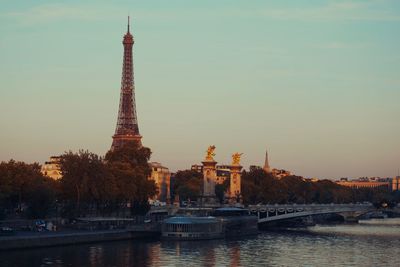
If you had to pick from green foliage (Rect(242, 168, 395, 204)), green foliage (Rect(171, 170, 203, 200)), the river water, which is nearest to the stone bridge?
the river water

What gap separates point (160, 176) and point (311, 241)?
8464 centimetres

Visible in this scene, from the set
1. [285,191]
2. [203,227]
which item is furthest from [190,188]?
[203,227]

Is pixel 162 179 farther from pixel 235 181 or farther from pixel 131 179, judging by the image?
pixel 131 179

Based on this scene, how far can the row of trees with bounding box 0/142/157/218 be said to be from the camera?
230ft

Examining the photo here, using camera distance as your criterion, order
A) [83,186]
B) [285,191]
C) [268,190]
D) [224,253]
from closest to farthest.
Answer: [224,253] → [83,186] → [268,190] → [285,191]

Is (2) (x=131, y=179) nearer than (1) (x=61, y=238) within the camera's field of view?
Result: No

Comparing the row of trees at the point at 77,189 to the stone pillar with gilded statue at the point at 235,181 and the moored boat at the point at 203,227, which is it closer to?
the moored boat at the point at 203,227

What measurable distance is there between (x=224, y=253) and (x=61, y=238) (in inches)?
438

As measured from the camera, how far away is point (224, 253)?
194 feet

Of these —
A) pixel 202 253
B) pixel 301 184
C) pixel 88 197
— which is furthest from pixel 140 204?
pixel 301 184

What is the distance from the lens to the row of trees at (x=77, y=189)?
70.1 metres

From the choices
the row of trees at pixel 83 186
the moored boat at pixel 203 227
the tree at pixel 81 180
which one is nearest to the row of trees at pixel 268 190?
the row of trees at pixel 83 186

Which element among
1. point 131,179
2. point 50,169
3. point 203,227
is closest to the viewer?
point 203,227

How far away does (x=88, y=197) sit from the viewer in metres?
76.4
